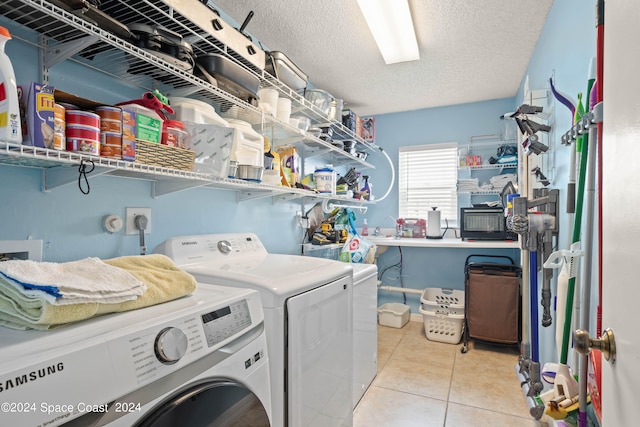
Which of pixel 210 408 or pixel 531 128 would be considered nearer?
pixel 210 408

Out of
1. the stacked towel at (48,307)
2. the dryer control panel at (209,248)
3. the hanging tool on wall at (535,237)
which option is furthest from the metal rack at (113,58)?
the hanging tool on wall at (535,237)

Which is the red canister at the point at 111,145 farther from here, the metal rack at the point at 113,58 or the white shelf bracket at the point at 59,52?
the white shelf bracket at the point at 59,52

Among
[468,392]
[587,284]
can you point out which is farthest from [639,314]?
[468,392]

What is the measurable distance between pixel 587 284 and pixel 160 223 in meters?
1.70

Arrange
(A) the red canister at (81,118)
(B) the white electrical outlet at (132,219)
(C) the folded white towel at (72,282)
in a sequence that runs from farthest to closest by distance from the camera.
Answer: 1. (B) the white electrical outlet at (132,219)
2. (A) the red canister at (81,118)
3. (C) the folded white towel at (72,282)

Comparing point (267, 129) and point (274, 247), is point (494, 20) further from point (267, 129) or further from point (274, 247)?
point (274, 247)

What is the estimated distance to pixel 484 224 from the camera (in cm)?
310

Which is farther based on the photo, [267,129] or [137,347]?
[267,129]

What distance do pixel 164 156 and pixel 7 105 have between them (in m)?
0.46

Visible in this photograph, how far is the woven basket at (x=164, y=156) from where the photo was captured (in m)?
1.12

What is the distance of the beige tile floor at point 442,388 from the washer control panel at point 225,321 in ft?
4.46

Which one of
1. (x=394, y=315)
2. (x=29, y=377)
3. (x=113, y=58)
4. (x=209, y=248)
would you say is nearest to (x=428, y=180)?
(x=394, y=315)

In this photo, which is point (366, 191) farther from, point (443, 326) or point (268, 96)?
point (268, 96)

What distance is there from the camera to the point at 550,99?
1957 millimetres
